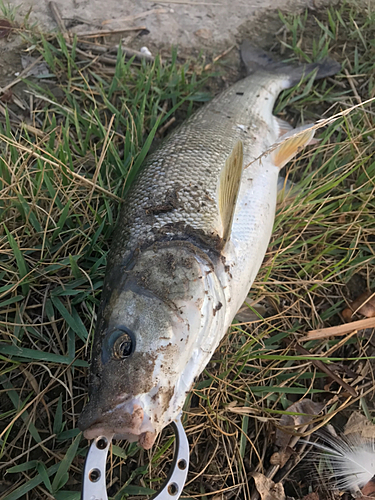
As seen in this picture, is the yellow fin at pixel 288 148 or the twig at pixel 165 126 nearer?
the yellow fin at pixel 288 148

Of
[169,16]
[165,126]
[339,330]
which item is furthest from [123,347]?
[169,16]

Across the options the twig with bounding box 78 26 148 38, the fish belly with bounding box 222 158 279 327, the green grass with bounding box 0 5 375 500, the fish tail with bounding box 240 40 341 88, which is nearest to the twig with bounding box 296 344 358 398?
the green grass with bounding box 0 5 375 500

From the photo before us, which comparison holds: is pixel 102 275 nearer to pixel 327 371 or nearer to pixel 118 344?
pixel 118 344

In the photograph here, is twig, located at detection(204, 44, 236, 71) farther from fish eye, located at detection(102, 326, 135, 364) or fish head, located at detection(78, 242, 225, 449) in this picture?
fish eye, located at detection(102, 326, 135, 364)

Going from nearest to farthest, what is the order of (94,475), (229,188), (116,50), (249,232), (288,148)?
(94,475) < (229,188) < (249,232) < (288,148) < (116,50)

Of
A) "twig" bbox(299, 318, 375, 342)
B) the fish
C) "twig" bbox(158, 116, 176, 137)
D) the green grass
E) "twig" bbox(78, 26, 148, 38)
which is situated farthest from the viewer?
"twig" bbox(78, 26, 148, 38)

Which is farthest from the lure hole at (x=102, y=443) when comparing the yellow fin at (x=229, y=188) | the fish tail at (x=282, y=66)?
the fish tail at (x=282, y=66)

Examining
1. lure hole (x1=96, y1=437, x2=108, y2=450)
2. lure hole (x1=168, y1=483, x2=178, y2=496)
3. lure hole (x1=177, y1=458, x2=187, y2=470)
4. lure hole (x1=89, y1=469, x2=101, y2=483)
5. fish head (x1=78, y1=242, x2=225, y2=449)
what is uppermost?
fish head (x1=78, y1=242, x2=225, y2=449)

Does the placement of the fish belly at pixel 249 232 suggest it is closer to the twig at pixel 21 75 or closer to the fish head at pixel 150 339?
the fish head at pixel 150 339
